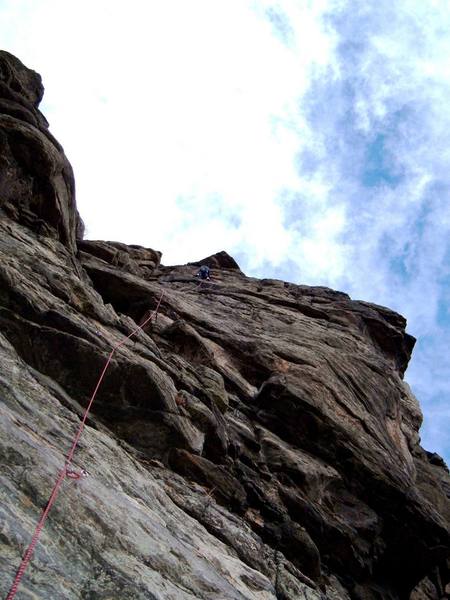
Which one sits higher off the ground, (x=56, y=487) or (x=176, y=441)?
(x=176, y=441)

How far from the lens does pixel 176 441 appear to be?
13555mm

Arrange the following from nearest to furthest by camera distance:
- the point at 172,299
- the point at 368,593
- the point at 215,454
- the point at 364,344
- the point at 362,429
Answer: the point at 215,454 → the point at 368,593 → the point at 362,429 → the point at 172,299 → the point at 364,344

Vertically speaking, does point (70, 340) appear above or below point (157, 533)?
above

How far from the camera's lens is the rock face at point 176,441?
7.92 metres

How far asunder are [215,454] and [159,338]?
5824 mm

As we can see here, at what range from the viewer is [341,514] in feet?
60.3

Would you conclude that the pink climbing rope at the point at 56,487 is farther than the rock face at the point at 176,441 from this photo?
No

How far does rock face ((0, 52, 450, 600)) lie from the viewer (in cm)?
792

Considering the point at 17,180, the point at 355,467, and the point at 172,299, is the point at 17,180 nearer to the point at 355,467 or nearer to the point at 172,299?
the point at 172,299

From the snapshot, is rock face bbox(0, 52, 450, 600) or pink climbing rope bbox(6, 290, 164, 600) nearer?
pink climbing rope bbox(6, 290, 164, 600)

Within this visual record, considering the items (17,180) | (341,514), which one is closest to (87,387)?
(17,180)

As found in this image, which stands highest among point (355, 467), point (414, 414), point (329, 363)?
point (414, 414)

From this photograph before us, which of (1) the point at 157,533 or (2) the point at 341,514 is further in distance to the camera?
(2) the point at 341,514

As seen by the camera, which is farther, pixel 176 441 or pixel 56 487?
pixel 176 441
